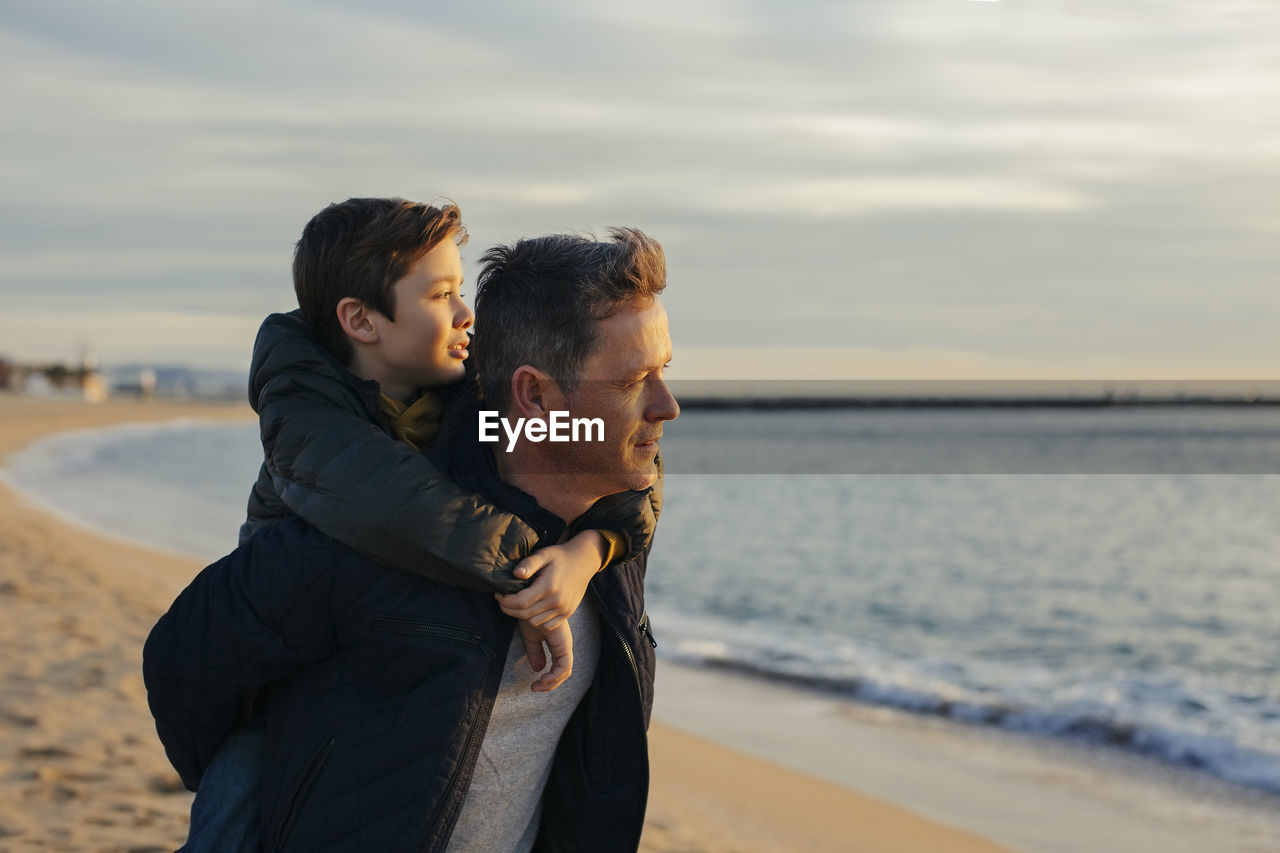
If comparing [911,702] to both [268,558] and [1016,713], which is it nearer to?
[1016,713]

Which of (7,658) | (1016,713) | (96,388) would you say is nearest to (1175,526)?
(1016,713)

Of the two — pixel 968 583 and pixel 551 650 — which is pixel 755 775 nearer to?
pixel 551 650

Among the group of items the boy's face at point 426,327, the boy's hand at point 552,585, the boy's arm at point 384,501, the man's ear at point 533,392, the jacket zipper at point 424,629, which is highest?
the boy's face at point 426,327

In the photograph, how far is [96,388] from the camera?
265 ft

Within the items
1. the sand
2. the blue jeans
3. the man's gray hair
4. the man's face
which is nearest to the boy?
the blue jeans

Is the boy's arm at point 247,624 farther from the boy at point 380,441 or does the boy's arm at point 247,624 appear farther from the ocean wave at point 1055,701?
the ocean wave at point 1055,701

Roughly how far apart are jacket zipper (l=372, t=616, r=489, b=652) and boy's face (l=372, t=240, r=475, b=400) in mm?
692

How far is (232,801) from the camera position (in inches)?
74.4

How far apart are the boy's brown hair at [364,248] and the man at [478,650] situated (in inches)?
14.3

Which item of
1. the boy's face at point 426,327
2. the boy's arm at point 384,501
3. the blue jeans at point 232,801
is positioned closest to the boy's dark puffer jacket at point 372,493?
the boy's arm at point 384,501

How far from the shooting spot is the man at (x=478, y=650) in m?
1.76

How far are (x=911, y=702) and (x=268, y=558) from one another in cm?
686

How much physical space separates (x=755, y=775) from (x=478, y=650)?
460cm

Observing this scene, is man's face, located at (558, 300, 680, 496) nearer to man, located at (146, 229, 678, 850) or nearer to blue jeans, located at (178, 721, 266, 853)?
man, located at (146, 229, 678, 850)
